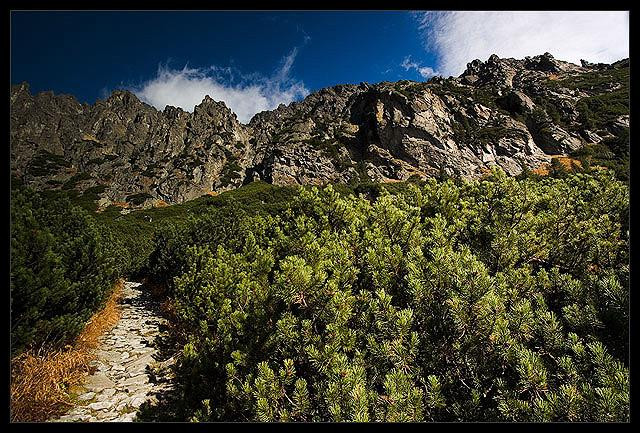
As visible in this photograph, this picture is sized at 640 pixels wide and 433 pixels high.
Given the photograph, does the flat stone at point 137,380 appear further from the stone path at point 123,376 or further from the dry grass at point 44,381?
the dry grass at point 44,381

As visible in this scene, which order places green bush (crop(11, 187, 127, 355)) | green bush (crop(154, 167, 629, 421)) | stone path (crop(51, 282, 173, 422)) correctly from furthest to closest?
1. stone path (crop(51, 282, 173, 422))
2. green bush (crop(11, 187, 127, 355))
3. green bush (crop(154, 167, 629, 421))

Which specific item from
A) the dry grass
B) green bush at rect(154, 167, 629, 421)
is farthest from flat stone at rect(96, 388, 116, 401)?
green bush at rect(154, 167, 629, 421)

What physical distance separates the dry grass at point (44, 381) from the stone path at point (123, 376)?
177mm

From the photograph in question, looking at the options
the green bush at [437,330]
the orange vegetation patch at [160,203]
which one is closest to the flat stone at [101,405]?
the green bush at [437,330]

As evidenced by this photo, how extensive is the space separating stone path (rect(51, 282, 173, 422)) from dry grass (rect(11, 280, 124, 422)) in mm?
177

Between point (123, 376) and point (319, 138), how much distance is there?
82213mm

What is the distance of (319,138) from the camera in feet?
277

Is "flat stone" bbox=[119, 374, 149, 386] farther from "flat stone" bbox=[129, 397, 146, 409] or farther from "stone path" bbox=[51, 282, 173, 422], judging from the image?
"flat stone" bbox=[129, 397, 146, 409]

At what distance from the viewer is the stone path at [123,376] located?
4527 millimetres

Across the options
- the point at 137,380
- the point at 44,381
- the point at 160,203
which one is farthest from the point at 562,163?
the point at 160,203

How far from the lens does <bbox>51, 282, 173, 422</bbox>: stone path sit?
453cm

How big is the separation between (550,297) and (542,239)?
1.11m

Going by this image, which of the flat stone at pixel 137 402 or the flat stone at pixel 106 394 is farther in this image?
the flat stone at pixel 106 394

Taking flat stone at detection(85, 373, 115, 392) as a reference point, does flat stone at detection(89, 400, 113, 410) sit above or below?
below
